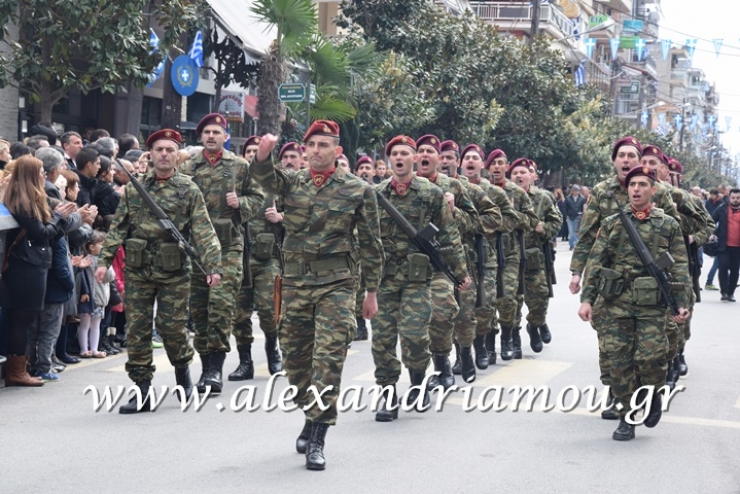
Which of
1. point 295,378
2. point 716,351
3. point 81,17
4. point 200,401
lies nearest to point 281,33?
point 81,17

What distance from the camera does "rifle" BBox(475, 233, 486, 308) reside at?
34.9ft

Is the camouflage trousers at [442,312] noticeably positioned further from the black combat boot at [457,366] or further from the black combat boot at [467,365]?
the black combat boot at [457,366]

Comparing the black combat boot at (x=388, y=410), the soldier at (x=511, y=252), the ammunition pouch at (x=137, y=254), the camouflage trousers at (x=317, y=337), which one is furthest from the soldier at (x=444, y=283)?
the ammunition pouch at (x=137, y=254)

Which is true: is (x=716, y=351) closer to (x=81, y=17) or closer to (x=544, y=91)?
(x=81, y=17)

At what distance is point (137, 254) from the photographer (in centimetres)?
855

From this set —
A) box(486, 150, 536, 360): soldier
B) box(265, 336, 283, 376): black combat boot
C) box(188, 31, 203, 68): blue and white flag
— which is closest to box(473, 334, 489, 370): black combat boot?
box(486, 150, 536, 360): soldier

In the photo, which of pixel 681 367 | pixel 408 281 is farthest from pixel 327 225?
pixel 681 367

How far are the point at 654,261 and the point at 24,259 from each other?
15.7ft

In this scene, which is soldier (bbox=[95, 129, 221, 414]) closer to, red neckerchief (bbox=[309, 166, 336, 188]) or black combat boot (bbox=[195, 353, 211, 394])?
black combat boot (bbox=[195, 353, 211, 394])

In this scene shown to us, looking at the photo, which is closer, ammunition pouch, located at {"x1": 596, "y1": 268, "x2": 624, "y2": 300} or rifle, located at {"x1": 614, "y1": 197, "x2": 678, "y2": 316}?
rifle, located at {"x1": 614, "y1": 197, "x2": 678, "y2": 316}

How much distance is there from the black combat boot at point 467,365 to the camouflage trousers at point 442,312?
791 mm

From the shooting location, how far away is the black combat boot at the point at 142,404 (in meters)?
8.59

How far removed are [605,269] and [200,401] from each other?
309cm

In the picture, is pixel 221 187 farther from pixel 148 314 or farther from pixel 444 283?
pixel 444 283
